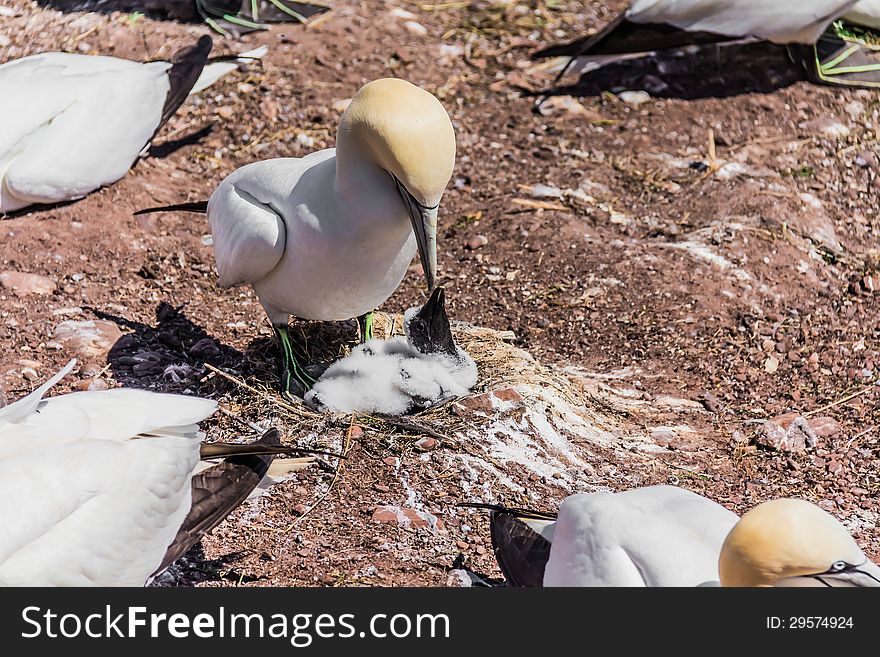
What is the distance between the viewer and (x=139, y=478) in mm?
3426

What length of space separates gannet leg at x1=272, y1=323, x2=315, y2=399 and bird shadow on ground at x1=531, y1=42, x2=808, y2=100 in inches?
129

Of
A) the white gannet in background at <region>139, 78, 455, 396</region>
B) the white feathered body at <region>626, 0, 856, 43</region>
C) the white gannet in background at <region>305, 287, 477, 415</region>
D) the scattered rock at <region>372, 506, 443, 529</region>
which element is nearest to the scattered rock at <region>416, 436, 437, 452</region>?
the white gannet in background at <region>305, 287, 477, 415</region>

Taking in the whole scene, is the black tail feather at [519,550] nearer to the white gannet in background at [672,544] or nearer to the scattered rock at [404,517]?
the white gannet in background at [672,544]

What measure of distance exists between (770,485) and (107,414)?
8.34 ft

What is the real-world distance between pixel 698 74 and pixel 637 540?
511cm

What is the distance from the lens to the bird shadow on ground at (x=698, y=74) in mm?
7523

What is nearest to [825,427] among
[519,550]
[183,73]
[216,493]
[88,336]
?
[519,550]

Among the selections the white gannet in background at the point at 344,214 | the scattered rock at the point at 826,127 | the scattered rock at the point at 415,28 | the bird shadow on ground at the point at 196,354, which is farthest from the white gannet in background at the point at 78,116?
the scattered rock at the point at 826,127

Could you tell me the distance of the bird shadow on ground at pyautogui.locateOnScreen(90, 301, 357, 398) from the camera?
484 centimetres

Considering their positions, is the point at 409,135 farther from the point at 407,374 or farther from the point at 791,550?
the point at 791,550

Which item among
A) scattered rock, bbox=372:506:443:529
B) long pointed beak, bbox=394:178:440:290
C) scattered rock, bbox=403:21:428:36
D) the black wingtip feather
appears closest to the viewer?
long pointed beak, bbox=394:178:440:290

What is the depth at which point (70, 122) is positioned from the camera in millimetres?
6324

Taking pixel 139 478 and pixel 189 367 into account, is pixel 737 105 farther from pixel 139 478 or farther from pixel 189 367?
pixel 139 478

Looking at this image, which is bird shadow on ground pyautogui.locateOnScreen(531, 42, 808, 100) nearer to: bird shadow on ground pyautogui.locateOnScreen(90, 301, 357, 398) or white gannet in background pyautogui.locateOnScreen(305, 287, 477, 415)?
bird shadow on ground pyautogui.locateOnScreen(90, 301, 357, 398)
